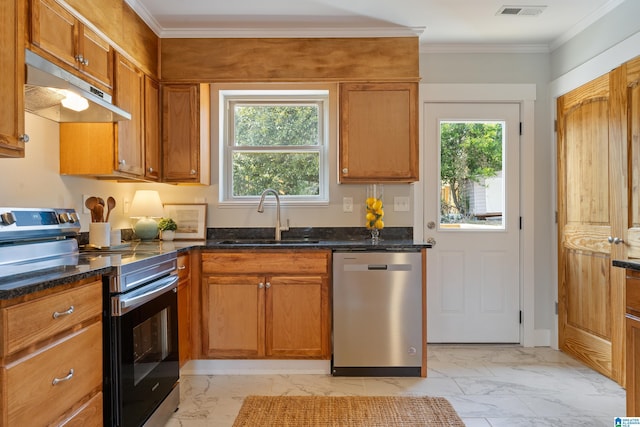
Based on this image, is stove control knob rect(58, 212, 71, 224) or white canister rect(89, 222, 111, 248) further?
white canister rect(89, 222, 111, 248)

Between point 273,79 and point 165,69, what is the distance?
82cm

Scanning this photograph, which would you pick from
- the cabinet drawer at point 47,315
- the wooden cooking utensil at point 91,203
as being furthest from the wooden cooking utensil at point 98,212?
the cabinet drawer at point 47,315

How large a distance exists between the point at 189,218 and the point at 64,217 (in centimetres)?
118

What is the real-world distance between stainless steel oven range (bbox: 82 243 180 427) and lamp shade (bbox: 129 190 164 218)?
0.87m

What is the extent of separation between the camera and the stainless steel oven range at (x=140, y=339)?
1.78 meters

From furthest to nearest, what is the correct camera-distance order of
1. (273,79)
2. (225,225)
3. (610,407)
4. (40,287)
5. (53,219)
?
(225,225), (273,79), (610,407), (53,219), (40,287)

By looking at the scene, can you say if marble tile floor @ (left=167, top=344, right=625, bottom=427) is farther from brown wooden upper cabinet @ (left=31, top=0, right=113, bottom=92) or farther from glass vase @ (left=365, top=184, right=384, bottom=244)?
brown wooden upper cabinet @ (left=31, top=0, right=113, bottom=92)

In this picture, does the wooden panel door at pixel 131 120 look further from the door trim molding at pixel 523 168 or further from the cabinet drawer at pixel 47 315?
the door trim molding at pixel 523 168

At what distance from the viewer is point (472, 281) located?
11.9 ft

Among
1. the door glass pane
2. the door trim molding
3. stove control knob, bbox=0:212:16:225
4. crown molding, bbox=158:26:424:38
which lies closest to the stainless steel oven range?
stove control knob, bbox=0:212:16:225

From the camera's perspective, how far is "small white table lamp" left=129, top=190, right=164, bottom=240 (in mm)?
3232

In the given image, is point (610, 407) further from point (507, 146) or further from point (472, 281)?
point (507, 146)

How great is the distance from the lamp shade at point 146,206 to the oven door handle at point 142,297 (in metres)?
0.96

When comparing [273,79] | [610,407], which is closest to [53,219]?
[273,79]
